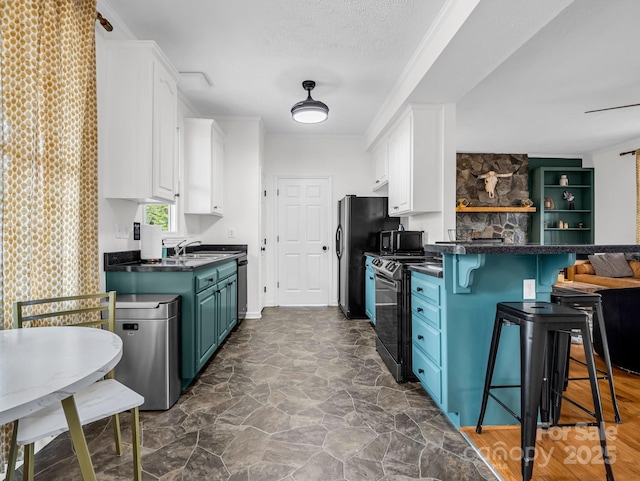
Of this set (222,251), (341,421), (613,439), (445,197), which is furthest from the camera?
(222,251)

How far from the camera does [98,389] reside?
4.99 ft

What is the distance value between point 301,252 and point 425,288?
3.43m

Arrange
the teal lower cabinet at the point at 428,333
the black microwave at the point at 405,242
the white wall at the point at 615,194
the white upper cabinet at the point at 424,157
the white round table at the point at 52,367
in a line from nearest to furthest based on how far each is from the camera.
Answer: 1. the white round table at the point at 52,367
2. the teal lower cabinet at the point at 428,333
3. the white upper cabinet at the point at 424,157
4. the black microwave at the point at 405,242
5. the white wall at the point at 615,194

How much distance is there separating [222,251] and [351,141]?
2.75 metres

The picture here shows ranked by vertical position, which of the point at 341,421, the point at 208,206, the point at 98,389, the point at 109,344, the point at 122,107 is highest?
the point at 122,107

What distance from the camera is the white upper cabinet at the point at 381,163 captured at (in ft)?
15.6

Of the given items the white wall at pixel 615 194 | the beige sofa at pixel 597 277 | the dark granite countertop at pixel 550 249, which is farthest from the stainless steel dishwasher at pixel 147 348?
the white wall at pixel 615 194

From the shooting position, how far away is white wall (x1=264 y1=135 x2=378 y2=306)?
5.54 meters

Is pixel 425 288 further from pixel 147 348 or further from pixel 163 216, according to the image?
pixel 163 216

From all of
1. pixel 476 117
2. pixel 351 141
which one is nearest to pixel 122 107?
pixel 351 141

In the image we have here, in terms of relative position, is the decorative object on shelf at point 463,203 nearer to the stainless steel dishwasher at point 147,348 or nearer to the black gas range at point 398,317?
the black gas range at point 398,317

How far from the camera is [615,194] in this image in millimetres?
6512

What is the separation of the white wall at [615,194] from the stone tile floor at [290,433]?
622 centimetres

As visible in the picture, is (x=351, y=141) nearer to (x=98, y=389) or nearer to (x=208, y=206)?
(x=208, y=206)
